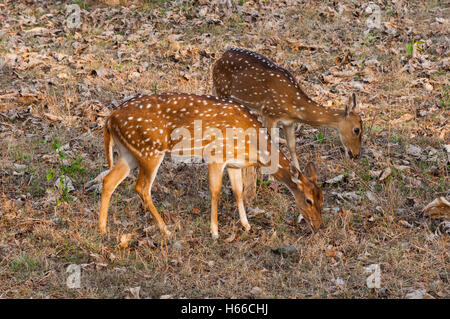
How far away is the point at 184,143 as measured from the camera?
6.64m

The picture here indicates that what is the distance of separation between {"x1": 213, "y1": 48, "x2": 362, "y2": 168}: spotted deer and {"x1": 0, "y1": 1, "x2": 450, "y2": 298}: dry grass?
460 mm

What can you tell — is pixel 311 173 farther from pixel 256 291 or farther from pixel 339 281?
pixel 256 291

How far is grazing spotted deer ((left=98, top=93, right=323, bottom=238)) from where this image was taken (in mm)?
6562

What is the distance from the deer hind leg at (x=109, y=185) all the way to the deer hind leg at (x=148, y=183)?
0.25 metres

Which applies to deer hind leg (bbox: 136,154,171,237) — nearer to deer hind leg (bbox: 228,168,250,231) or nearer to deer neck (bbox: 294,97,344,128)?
deer hind leg (bbox: 228,168,250,231)

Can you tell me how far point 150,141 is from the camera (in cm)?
653

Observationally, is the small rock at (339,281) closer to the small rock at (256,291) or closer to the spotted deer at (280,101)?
the small rock at (256,291)

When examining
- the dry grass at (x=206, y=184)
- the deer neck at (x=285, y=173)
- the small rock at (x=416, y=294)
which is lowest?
the dry grass at (x=206, y=184)

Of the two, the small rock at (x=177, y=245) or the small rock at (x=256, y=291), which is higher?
the small rock at (x=256, y=291)

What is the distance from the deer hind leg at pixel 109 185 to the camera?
260 inches

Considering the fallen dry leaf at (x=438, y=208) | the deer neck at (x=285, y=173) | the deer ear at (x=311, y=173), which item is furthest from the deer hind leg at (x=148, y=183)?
the fallen dry leaf at (x=438, y=208)

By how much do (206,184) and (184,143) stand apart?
1358 millimetres

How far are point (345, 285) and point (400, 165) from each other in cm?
283

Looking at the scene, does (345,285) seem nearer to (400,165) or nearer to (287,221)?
(287,221)
